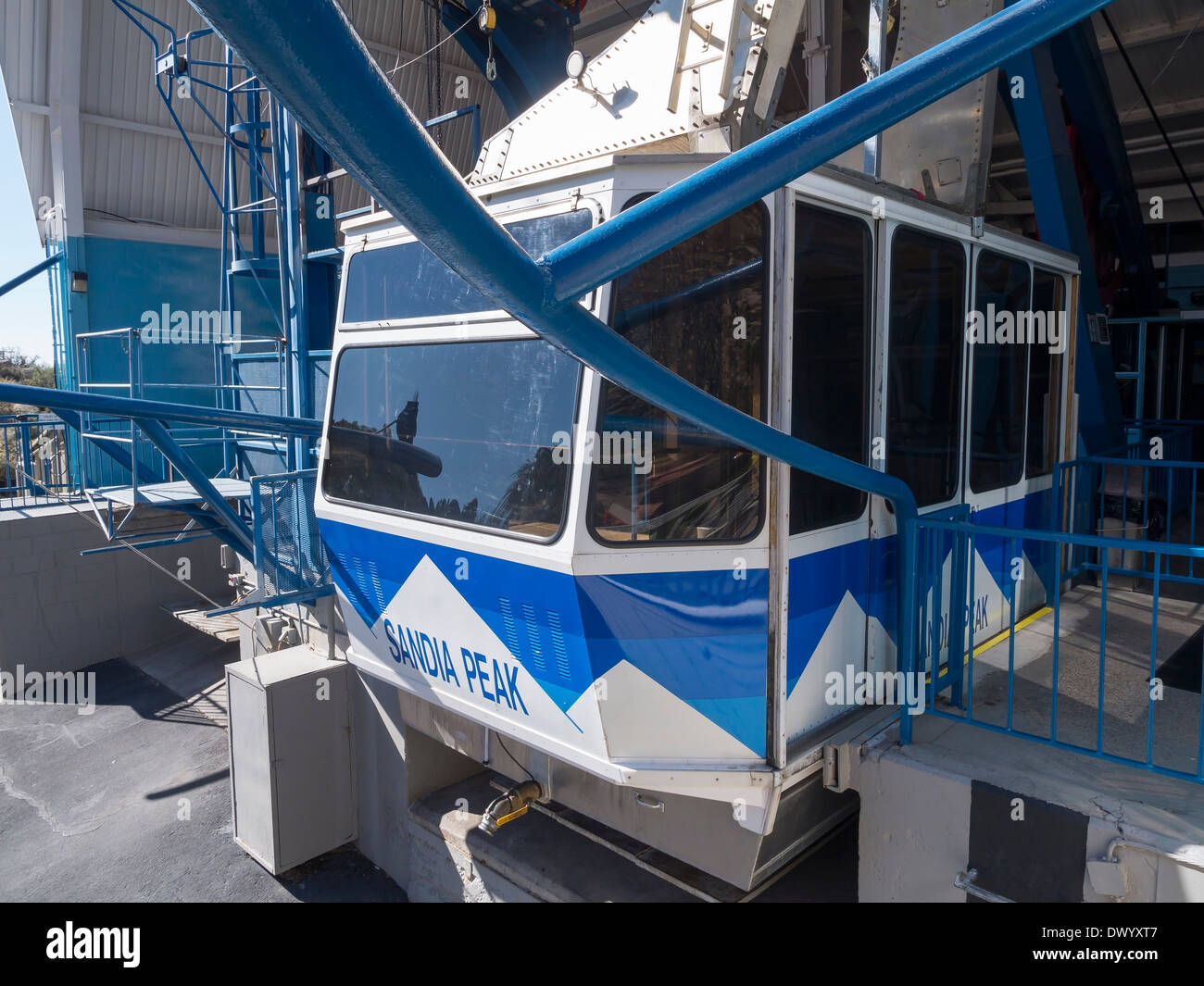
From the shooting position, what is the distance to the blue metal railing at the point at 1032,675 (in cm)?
302

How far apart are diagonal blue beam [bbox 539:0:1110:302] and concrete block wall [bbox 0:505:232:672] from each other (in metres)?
7.29

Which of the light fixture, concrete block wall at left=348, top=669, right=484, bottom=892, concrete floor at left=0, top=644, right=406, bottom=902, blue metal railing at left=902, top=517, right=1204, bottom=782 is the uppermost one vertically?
the light fixture

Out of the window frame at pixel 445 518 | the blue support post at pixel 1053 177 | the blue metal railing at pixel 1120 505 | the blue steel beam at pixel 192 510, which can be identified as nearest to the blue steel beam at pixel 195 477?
the blue steel beam at pixel 192 510

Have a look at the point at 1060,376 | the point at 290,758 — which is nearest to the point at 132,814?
the point at 290,758

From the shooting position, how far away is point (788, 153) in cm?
177

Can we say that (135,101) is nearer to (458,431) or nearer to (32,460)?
(32,460)

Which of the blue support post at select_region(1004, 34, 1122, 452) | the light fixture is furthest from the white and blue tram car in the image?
the blue support post at select_region(1004, 34, 1122, 452)

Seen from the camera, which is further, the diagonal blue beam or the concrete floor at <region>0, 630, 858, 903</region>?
the concrete floor at <region>0, 630, 858, 903</region>

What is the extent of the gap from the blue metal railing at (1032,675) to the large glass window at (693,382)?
908 millimetres

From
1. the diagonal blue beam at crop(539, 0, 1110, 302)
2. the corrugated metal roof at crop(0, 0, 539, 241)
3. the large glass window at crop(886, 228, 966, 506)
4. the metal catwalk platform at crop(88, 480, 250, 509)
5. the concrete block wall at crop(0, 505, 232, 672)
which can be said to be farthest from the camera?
the corrugated metal roof at crop(0, 0, 539, 241)

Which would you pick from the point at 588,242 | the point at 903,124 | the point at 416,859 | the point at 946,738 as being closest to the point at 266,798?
the point at 416,859

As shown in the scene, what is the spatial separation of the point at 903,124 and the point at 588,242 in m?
3.56

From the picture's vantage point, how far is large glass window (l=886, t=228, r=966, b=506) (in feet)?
11.1

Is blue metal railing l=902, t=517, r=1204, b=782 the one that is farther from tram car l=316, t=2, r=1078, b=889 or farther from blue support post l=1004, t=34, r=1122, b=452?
blue support post l=1004, t=34, r=1122, b=452
